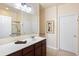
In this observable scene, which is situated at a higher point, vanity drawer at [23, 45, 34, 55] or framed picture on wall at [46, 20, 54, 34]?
framed picture on wall at [46, 20, 54, 34]

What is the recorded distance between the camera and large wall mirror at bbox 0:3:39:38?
222cm

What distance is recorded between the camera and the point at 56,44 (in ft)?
11.8

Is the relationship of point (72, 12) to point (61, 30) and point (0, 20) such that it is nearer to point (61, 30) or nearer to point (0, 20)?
point (61, 30)

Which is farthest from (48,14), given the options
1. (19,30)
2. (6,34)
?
(6,34)

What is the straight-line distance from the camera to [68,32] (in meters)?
3.57

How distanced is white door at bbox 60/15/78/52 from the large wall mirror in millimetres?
968

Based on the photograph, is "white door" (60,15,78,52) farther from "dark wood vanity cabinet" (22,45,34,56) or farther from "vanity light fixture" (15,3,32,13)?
"dark wood vanity cabinet" (22,45,34,56)

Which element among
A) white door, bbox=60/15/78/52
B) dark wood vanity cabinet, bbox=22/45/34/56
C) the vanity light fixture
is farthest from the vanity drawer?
white door, bbox=60/15/78/52

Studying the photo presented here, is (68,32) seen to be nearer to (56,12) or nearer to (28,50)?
(56,12)

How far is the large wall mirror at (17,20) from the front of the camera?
7.27 ft

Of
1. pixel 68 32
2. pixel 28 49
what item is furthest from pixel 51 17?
pixel 28 49

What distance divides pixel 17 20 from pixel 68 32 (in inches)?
75.7

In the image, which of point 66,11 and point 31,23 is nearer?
point 31,23

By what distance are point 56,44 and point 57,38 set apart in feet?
0.77
